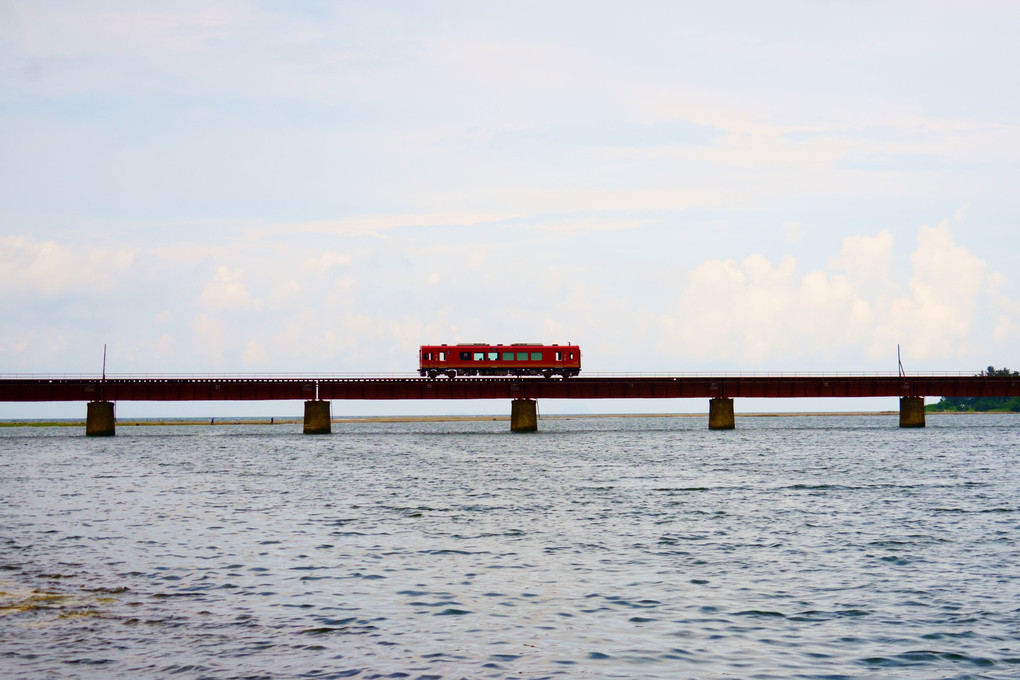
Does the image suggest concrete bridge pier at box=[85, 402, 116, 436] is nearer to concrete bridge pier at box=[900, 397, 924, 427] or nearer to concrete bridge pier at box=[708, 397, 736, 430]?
concrete bridge pier at box=[708, 397, 736, 430]

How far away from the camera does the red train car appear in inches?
3622

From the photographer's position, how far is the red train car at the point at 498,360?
92.0 metres

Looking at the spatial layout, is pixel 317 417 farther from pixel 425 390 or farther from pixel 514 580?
pixel 514 580

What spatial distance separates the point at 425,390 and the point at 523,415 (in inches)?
498

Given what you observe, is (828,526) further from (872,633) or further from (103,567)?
(103,567)

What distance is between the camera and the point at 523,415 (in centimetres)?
9881

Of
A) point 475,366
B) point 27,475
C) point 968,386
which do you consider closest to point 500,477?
point 27,475

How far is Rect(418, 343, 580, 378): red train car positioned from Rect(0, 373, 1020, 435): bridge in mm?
1020

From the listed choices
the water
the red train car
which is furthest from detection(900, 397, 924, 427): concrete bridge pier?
the water

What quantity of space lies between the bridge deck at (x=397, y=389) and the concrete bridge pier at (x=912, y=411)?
1466 centimetres

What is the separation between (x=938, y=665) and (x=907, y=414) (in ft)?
342

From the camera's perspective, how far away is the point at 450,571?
2020cm

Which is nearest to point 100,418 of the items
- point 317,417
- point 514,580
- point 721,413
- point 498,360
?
point 317,417

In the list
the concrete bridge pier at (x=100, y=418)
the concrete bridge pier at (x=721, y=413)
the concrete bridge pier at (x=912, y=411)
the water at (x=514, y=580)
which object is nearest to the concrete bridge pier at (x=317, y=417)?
the concrete bridge pier at (x=100, y=418)
